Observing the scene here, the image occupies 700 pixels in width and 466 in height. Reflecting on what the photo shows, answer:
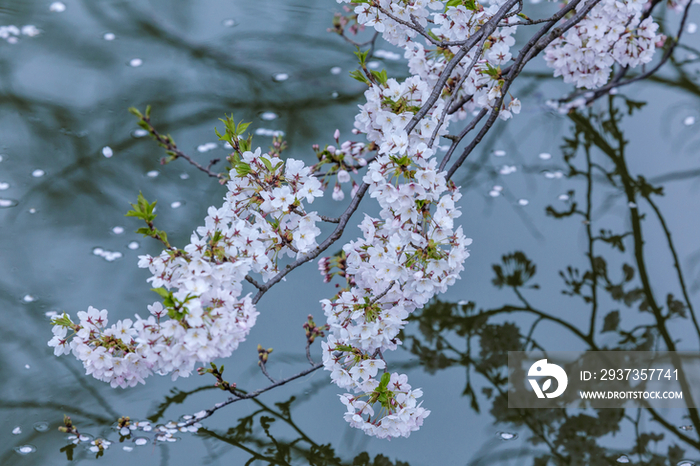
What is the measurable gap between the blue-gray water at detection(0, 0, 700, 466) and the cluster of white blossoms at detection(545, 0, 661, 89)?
647 mm

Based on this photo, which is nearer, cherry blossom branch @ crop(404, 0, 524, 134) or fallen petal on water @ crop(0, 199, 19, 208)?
cherry blossom branch @ crop(404, 0, 524, 134)

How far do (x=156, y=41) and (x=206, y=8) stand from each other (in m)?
0.38

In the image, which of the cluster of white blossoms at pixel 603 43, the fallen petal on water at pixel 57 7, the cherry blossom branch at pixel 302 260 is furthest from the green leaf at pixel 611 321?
the fallen petal on water at pixel 57 7

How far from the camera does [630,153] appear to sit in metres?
2.45

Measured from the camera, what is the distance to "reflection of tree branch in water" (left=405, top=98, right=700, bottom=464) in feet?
5.29

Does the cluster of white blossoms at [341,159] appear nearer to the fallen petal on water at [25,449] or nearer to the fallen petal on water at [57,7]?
the fallen petal on water at [25,449]

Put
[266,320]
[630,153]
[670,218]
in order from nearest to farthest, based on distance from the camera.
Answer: [266,320]
[670,218]
[630,153]

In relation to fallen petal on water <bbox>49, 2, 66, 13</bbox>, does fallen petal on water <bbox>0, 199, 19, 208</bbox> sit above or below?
below

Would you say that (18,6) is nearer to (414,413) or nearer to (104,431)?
(104,431)

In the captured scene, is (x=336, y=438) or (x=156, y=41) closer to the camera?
(x=336, y=438)

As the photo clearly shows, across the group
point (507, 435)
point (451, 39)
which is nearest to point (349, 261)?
point (451, 39)

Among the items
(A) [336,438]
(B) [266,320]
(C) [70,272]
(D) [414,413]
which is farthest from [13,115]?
(D) [414,413]

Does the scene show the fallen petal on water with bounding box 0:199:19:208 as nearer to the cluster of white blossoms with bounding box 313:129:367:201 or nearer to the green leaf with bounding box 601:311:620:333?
the cluster of white blossoms with bounding box 313:129:367:201

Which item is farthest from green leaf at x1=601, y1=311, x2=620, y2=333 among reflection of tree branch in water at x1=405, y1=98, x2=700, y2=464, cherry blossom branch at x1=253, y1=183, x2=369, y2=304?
cherry blossom branch at x1=253, y1=183, x2=369, y2=304
